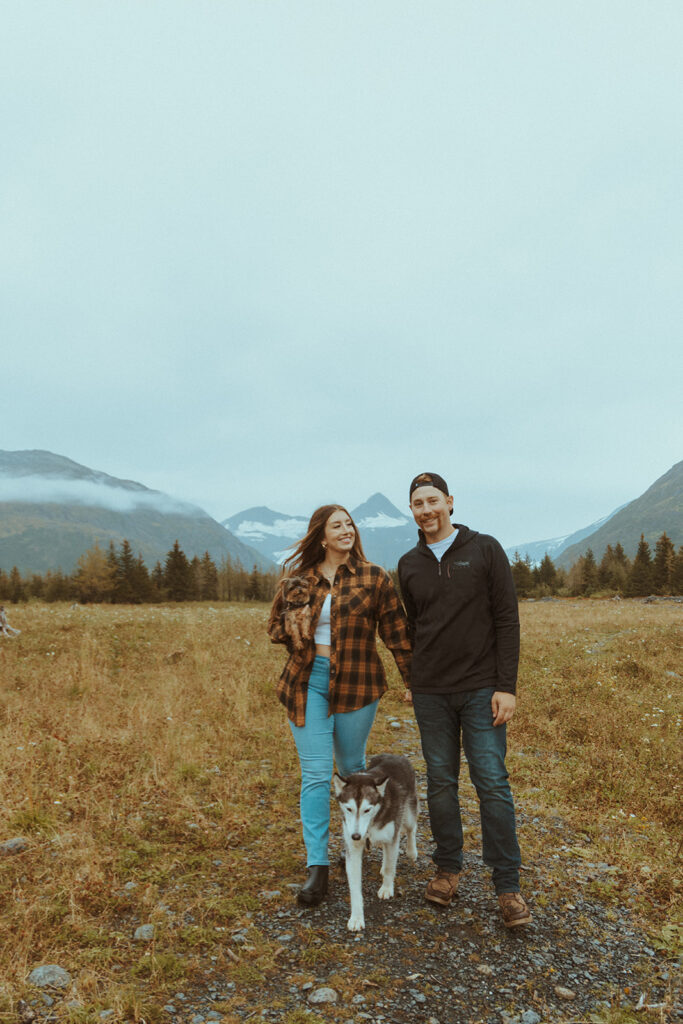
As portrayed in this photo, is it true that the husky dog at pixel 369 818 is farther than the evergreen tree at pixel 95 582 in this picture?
No

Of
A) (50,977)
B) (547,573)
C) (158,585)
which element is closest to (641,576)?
(547,573)

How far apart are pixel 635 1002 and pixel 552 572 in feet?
271

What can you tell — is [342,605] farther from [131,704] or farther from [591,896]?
[131,704]

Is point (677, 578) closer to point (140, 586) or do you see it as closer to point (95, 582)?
point (140, 586)

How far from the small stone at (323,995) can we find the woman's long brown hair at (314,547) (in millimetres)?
3352

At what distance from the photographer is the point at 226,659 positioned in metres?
15.0

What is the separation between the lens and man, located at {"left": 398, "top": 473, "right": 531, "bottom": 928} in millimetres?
4852

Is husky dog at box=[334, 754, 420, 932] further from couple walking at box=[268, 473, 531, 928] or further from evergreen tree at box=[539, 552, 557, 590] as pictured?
evergreen tree at box=[539, 552, 557, 590]

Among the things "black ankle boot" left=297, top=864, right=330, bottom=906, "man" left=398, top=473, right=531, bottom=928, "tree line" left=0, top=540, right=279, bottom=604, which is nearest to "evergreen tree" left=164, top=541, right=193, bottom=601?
"tree line" left=0, top=540, right=279, bottom=604

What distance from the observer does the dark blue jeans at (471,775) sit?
4805 mm

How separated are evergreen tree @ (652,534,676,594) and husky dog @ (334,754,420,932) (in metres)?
68.6


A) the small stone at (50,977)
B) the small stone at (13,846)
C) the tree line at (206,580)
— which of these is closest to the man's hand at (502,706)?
the small stone at (50,977)

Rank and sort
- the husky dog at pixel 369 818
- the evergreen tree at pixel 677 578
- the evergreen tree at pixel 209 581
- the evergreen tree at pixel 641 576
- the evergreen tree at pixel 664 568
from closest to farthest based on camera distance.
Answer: the husky dog at pixel 369 818
the evergreen tree at pixel 677 578
the evergreen tree at pixel 664 568
the evergreen tree at pixel 641 576
the evergreen tree at pixel 209 581

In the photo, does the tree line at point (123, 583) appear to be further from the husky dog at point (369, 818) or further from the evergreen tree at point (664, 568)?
the husky dog at point (369, 818)
